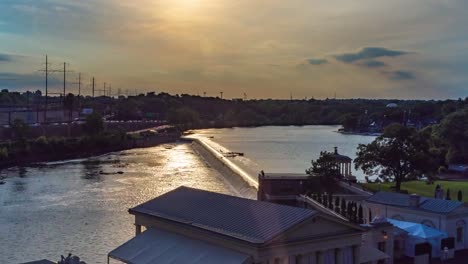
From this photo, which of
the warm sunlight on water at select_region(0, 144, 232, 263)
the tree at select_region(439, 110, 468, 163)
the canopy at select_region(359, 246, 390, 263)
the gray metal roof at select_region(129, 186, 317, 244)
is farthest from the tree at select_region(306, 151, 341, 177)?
the tree at select_region(439, 110, 468, 163)

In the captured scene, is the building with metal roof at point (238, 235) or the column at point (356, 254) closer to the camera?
the building with metal roof at point (238, 235)

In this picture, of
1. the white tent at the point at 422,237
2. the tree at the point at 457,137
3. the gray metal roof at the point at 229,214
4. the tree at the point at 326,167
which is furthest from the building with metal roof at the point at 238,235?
the tree at the point at 457,137

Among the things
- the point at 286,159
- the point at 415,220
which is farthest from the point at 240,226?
the point at 286,159

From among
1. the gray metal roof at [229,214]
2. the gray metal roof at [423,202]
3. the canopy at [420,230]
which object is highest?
the gray metal roof at [229,214]

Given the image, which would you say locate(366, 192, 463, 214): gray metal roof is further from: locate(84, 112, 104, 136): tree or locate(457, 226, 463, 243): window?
locate(84, 112, 104, 136): tree

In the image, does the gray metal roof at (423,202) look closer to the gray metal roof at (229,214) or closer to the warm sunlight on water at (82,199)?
the gray metal roof at (229,214)

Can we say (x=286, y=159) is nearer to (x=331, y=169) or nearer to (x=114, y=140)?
(x=114, y=140)
